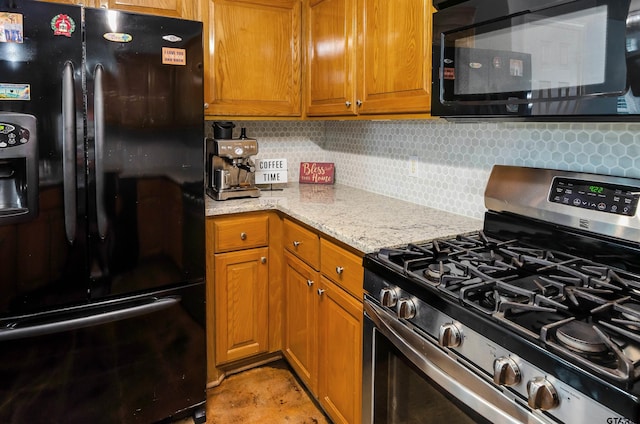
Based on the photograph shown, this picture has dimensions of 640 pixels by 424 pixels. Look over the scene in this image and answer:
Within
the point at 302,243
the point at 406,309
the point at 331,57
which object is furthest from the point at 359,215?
the point at 331,57

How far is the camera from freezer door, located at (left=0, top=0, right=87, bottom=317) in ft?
5.10

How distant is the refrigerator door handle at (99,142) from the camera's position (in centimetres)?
168

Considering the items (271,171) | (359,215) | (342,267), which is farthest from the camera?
(271,171)

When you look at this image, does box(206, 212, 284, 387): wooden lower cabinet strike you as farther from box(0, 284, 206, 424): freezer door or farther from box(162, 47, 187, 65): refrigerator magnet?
box(162, 47, 187, 65): refrigerator magnet

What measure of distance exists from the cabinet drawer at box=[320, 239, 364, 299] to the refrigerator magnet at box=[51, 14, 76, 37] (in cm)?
121

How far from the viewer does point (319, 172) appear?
114 inches

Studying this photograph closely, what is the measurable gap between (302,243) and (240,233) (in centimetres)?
35

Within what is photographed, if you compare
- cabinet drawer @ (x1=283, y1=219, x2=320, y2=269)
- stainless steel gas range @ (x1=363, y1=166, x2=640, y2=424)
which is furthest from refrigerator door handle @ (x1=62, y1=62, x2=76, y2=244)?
stainless steel gas range @ (x1=363, y1=166, x2=640, y2=424)

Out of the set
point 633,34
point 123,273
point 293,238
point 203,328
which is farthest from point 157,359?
point 633,34

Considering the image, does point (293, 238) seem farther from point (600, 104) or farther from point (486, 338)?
point (600, 104)

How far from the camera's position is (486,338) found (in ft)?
3.35

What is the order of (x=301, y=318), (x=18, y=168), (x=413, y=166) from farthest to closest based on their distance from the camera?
(x=413, y=166)
(x=301, y=318)
(x=18, y=168)

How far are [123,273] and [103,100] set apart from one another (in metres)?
0.67

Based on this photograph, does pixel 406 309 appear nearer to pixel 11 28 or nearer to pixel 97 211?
pixel 97 211
